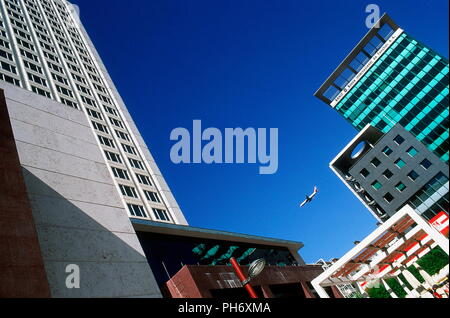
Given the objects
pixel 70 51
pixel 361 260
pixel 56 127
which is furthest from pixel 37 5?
pixel 361 260

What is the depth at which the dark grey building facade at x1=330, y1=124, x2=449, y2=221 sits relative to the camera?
43003 mm

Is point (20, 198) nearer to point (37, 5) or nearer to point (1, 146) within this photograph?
point (1, 146)

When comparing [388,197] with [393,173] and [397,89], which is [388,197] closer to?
[393,173]

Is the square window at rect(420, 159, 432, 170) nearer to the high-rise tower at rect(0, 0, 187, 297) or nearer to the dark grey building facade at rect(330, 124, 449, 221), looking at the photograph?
the dark grey building facade at rect(330, 124, 449, 221)

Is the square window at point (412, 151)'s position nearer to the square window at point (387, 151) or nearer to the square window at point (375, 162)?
the square window at point (387, 151)

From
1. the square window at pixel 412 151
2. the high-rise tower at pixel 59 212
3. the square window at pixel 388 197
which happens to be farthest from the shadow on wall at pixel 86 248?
the square window at pixel 412 151

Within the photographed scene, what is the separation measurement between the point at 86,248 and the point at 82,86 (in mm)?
40634

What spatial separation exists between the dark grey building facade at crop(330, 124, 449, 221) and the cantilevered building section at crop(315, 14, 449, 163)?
272 cm

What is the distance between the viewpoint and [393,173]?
4759 centimetres

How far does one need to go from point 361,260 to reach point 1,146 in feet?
42.7

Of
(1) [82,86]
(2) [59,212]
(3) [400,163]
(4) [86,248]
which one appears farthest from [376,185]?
(2) [59,212]

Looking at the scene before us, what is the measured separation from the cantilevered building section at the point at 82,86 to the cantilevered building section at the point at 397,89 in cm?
3969

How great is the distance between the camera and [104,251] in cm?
1040
